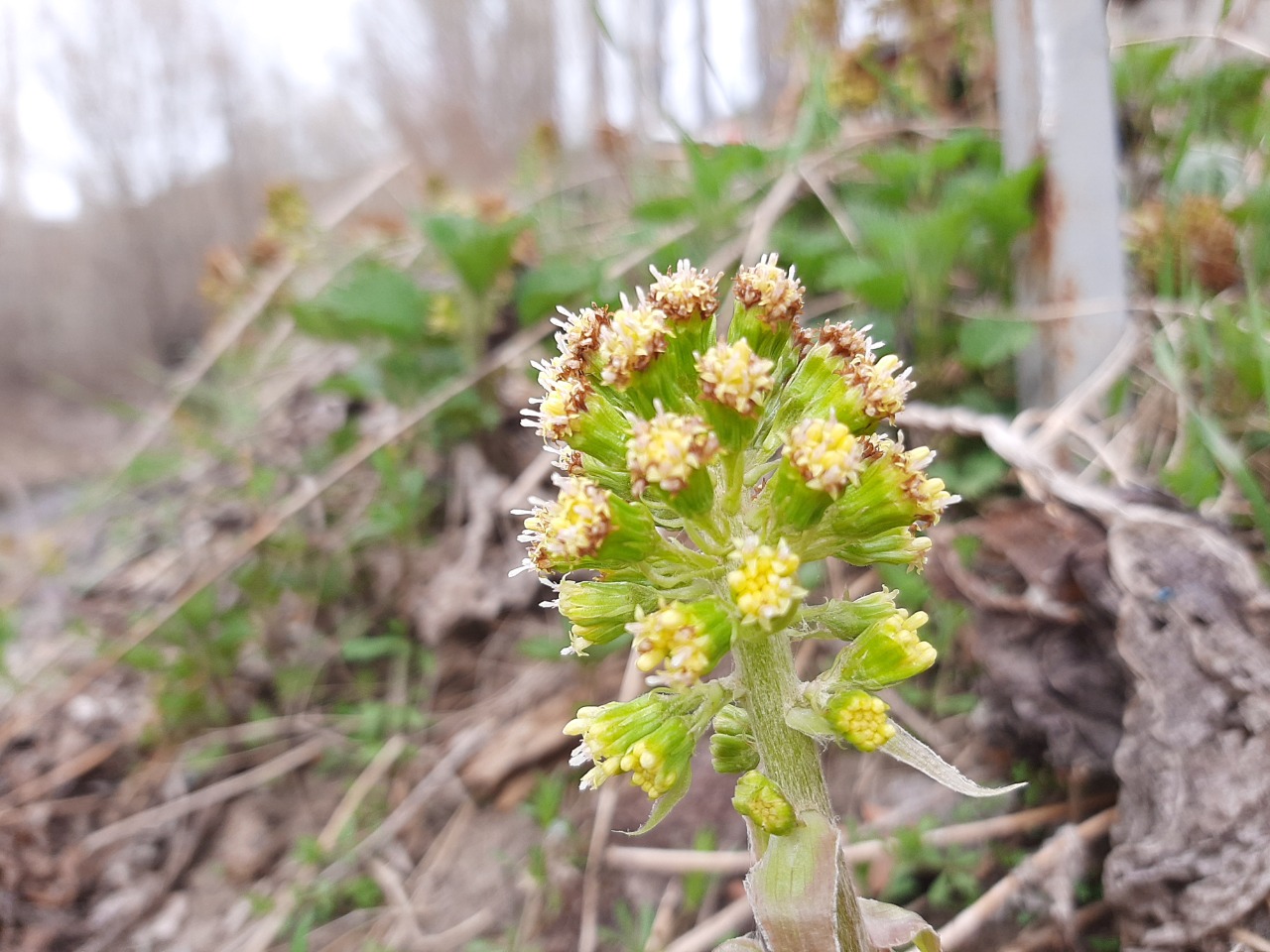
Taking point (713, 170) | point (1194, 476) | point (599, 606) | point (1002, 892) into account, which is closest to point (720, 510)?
point (599, 606)

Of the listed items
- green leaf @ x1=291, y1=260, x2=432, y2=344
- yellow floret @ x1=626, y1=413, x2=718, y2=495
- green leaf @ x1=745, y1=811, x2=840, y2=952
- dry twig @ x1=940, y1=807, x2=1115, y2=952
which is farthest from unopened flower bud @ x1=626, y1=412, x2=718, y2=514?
green leaf @ x1=291, y1=260, x2=432, y2=344

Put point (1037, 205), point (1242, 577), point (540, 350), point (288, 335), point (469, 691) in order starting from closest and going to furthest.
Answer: point (1242, 577)
point (1037, 205)
point (469, 691)
point (540, 350)
point (288, 335)

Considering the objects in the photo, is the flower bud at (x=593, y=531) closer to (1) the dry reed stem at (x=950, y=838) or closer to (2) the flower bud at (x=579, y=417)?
(2) the flower bud at (x=579, y=417)

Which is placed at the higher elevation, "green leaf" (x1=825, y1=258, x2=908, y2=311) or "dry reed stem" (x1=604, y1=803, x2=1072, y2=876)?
"green leaf" (x1=825, y1=258, x2=908, y2=311)

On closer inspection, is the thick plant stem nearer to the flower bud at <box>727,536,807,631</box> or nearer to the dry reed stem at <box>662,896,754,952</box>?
the flower bud at <box>727,536,807,631</box>

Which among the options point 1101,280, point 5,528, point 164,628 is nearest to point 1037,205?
point 1101,280

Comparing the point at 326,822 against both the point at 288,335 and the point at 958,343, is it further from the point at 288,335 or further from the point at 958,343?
the point at 288,335
